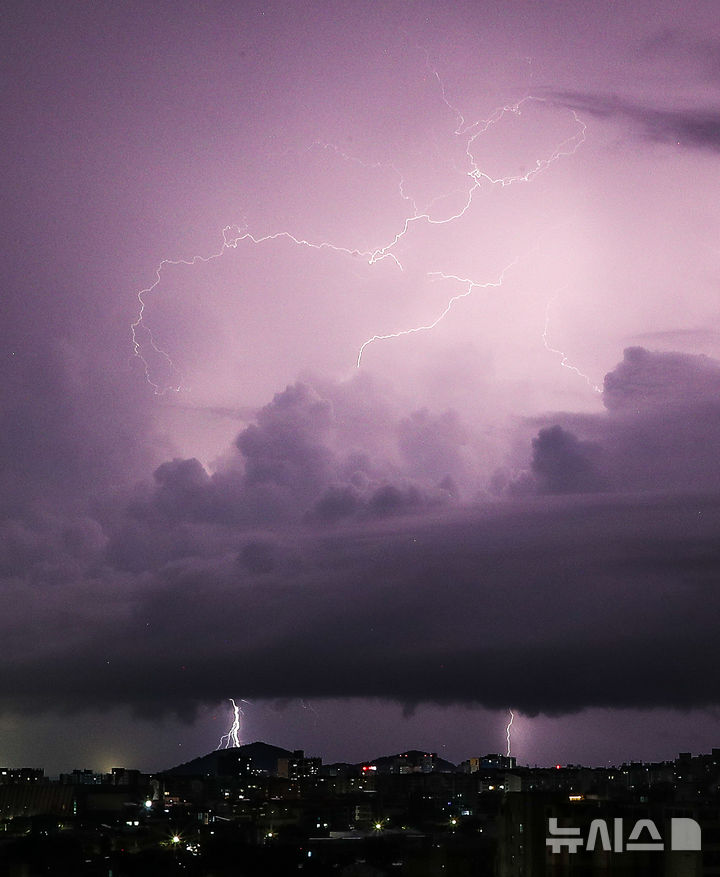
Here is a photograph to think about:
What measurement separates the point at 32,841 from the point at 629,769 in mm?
72081

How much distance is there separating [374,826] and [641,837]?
5483 cm

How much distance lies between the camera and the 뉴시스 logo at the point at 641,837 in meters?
34.3

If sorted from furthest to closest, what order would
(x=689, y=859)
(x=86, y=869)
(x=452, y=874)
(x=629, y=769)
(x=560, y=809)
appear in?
(x=629, y=769)
(x=86, y=869)
(x=452, y=874)
(x=560, y=809)
(x=689, y=859)

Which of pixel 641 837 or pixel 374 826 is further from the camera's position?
pixel 374 826

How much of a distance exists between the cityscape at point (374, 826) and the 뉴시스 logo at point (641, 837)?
0.04m

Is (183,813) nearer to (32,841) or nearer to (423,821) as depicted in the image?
(423,821)

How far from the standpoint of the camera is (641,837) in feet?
114

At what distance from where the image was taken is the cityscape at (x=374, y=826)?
35.3 m

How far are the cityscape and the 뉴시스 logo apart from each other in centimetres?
4

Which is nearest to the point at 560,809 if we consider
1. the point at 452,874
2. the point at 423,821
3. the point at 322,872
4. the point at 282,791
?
the point at 452,874

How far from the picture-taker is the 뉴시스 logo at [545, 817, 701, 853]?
3434 centimetres

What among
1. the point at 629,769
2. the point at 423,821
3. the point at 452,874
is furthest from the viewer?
the point at 629,769

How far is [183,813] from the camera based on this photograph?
104125 millimetres

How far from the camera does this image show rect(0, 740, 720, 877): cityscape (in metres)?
35.3
